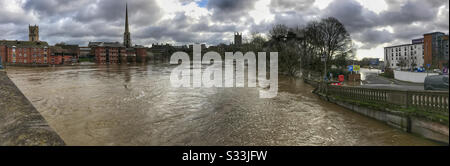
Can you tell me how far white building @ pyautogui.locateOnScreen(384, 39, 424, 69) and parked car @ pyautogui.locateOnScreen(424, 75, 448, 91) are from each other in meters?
72.7

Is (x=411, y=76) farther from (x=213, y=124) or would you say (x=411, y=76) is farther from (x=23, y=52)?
(x=23, y=52)

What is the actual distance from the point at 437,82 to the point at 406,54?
334ft

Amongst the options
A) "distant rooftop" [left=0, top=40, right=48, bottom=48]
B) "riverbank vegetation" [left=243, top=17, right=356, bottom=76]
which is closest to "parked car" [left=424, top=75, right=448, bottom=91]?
"riverbank vegetation" [left=243, top=17, right=356, bottom=76]

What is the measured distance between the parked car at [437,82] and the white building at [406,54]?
238 ft

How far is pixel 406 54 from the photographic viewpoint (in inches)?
3622

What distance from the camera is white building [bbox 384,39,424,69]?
7738 cm

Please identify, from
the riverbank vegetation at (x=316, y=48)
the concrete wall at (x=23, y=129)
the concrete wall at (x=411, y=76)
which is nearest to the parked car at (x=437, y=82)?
the concrete wall at (x=23, y=129)

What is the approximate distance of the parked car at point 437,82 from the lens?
10355mm

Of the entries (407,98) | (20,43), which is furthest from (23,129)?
(20,43)

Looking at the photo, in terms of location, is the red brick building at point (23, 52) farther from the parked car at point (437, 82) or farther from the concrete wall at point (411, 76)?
the concrete wall at point (411, 76)

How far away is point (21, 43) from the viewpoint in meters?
81.2

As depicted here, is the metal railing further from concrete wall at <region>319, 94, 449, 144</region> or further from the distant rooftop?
the distant rooftop
